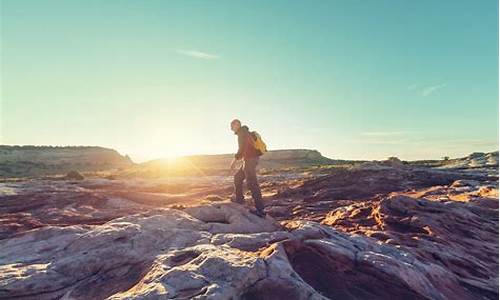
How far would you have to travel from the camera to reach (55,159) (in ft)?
318

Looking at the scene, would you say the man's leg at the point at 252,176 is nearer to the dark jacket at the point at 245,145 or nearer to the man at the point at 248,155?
the man at the point at 248,155

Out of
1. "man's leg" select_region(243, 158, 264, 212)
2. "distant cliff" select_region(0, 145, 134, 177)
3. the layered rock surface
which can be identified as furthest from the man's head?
"distant cliff" select_region(0, 145, 134, 177)

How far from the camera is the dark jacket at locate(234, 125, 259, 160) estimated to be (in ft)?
44.5

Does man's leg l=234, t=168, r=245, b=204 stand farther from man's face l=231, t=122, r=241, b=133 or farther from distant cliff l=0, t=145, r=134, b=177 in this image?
distant cliff l=0, t=145, r=134, b=177

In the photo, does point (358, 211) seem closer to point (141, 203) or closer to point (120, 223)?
point (120, 223)

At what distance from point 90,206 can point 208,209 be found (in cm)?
858

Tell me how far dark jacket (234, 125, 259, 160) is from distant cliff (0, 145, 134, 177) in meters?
71.9

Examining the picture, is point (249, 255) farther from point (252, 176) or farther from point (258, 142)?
point (258, 142)

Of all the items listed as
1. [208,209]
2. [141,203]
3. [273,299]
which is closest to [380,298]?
[273,299]

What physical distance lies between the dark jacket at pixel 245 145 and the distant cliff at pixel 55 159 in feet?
236

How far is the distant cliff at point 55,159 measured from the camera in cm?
8106

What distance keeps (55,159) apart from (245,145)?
94.4 meters

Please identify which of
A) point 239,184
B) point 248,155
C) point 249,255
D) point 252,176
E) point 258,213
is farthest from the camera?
point 239,184

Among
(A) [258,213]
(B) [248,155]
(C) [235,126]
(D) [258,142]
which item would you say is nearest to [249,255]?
(A) [258,213]
